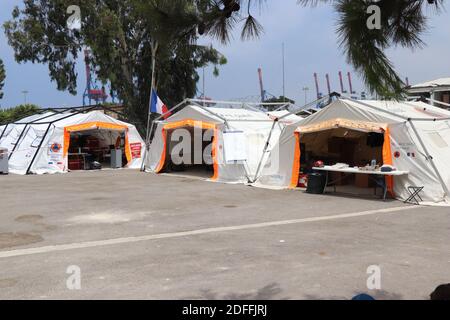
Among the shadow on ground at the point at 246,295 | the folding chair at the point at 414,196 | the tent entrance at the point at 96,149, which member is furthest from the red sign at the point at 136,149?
the shadow on ground at the point at 246,295

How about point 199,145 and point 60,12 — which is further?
point 60,12

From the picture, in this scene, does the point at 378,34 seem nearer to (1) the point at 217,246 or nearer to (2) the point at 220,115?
(1) the point at 217,246

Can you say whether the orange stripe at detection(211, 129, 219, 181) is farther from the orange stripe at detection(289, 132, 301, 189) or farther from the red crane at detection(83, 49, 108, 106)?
the red crane at detection(83, 49, 108, 106)

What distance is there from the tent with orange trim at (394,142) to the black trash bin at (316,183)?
42.1 inches

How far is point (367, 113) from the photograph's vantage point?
13148 mm

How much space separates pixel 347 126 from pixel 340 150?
417 cm

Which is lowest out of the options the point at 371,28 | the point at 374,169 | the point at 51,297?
the point at 51,297

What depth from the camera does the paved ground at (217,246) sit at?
518cm

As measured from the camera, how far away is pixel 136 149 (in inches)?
904

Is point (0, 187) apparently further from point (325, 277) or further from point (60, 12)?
point (60, 12)

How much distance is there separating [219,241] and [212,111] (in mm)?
10559

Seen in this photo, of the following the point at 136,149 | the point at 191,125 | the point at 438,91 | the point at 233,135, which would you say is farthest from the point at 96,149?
the point at 438,91

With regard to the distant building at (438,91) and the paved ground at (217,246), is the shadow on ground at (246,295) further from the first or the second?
the distant building at (438,91)
